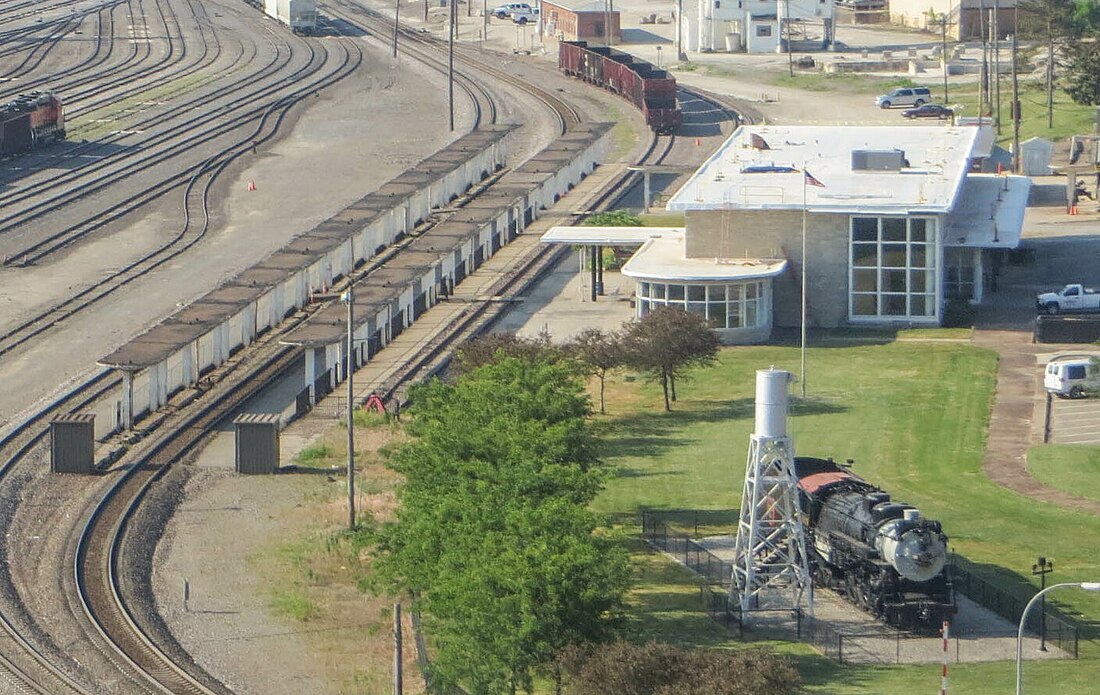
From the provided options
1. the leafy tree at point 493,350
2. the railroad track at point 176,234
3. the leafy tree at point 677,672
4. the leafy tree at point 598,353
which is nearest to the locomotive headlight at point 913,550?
the leafy tree at point 677,672

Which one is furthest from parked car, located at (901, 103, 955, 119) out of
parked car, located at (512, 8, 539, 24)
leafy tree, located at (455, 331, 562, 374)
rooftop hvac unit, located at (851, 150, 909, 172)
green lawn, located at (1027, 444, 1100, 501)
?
green lawn, located at (1027, 444, 1100, 501)

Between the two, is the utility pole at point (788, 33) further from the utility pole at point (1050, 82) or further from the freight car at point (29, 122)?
the freight car at point (29, 122)

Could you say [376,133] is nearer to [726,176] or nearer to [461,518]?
[726,176]

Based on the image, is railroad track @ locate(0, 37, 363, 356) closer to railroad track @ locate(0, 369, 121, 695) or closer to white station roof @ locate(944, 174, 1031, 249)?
railroad track @ locate(0, 369, 121, 695)

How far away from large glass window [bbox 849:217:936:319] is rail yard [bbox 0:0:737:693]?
13951 mm

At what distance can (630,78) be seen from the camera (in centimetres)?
13038

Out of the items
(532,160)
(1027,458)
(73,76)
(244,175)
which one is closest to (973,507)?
(1027,458)

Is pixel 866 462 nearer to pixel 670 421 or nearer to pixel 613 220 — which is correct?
pixel 670 421

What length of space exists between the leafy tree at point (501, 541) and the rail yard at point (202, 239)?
4919 mm

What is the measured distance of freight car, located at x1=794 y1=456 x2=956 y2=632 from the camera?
4350cm

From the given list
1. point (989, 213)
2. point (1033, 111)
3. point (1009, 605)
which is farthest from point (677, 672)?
point (1033, 111)

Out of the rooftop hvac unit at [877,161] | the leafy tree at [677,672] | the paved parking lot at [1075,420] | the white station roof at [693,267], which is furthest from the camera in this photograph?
the rooftop hvac unit at [877,161]

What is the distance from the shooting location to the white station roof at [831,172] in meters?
76.3

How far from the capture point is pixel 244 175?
360 feet
